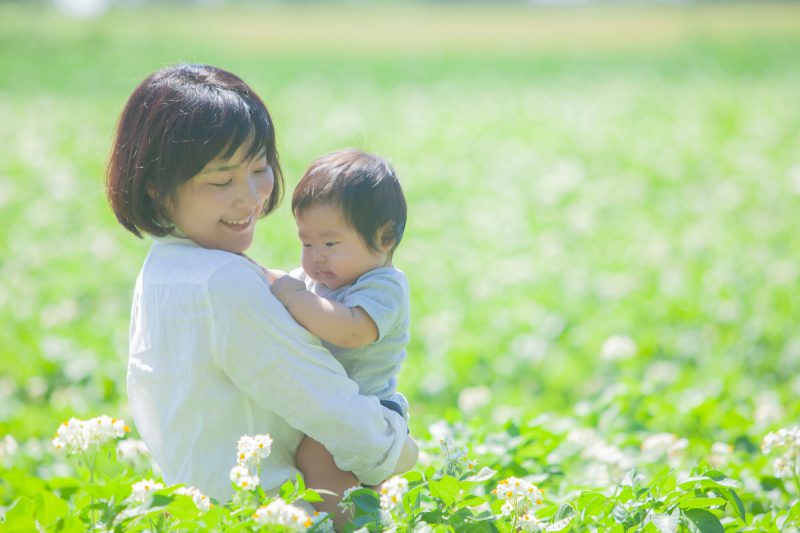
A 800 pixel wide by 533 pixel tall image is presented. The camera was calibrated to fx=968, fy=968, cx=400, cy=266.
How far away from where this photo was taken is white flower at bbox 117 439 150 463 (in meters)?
2.73

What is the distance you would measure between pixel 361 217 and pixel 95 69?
19463 millimetres

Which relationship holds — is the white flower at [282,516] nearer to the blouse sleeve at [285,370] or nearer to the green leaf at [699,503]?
the blouse sleeve at [285,370]

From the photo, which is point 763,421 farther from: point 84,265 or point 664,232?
point 84,265

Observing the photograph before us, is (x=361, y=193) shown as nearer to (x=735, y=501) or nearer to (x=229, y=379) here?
(x=229, y=379)

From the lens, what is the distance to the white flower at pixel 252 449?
6.79ft

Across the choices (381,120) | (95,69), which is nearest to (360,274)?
(381,120)

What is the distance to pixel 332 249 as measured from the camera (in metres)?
2.47

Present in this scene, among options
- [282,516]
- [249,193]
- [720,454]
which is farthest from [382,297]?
[720,454]

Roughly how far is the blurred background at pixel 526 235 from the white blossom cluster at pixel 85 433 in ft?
2.24

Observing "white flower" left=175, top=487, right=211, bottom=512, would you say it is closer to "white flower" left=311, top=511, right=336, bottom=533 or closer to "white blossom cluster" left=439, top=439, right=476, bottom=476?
"white flower" left=311, top=511, right=336, bottom=533

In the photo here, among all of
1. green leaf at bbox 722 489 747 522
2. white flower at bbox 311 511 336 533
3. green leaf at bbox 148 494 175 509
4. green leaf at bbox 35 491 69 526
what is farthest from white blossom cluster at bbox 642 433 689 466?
green leaf at bbox 35 491 69 526

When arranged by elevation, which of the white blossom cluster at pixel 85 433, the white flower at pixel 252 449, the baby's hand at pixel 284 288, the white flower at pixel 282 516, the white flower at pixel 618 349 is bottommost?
the white flower at pixel 282 516

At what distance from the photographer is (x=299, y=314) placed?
226 centimetres

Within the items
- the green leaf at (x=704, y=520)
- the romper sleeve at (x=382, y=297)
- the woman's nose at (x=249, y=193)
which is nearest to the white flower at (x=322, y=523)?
the romper sleeve at (x=382, y=297)
